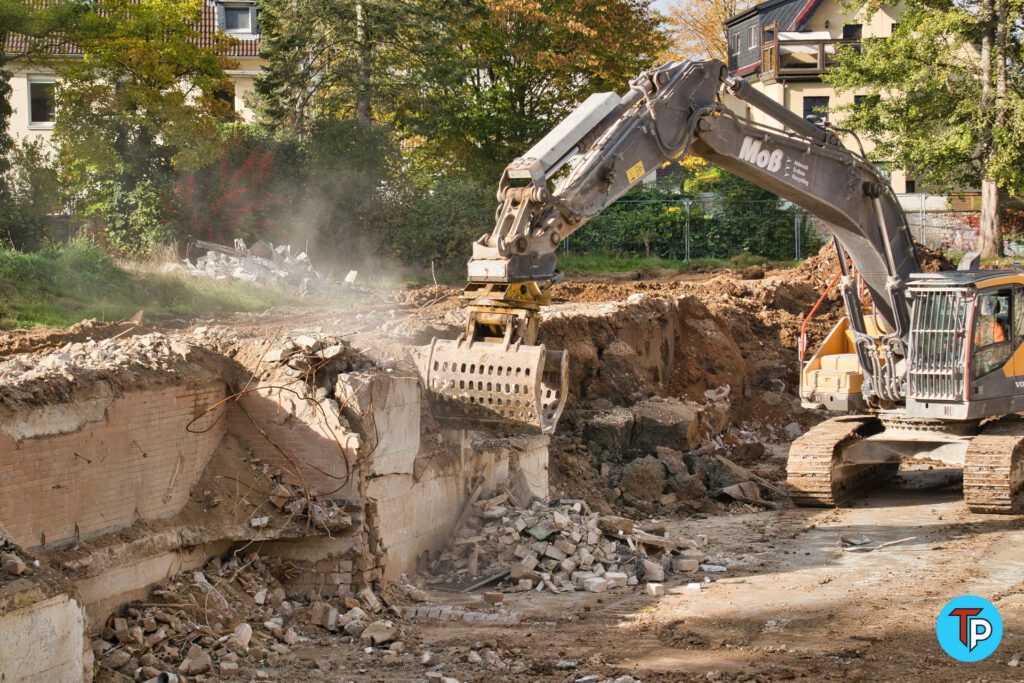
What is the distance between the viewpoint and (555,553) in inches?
424

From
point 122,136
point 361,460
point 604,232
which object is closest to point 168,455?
point 361,460

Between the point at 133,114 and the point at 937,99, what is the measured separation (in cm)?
1798

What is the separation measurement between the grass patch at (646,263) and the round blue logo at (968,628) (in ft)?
62.1

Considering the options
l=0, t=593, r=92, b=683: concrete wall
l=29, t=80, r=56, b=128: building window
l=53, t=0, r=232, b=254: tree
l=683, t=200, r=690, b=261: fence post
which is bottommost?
l=0, t=593, r=92, b=683: concrete wall

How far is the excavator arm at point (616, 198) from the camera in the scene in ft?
32.9

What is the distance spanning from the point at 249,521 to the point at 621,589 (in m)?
3.19

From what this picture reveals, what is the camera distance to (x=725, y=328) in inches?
826

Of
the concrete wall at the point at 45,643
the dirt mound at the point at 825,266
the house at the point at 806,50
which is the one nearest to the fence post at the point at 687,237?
the dirt mound at the point at 825,266

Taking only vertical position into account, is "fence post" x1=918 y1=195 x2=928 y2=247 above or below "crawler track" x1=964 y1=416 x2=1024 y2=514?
above

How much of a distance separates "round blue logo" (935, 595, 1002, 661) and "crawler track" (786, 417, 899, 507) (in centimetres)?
376

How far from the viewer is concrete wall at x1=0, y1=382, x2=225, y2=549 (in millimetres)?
7734

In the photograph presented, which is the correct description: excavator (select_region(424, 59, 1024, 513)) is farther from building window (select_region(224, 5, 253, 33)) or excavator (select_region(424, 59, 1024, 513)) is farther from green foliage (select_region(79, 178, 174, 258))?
building window (select_region(224, 5, 253, 33))

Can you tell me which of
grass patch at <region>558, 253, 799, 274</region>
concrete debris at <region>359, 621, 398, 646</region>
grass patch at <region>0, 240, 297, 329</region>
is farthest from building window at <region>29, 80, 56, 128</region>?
concrete debris at <region>359, 621, 398, 646</region>

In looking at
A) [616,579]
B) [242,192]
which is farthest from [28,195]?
[616,579]
